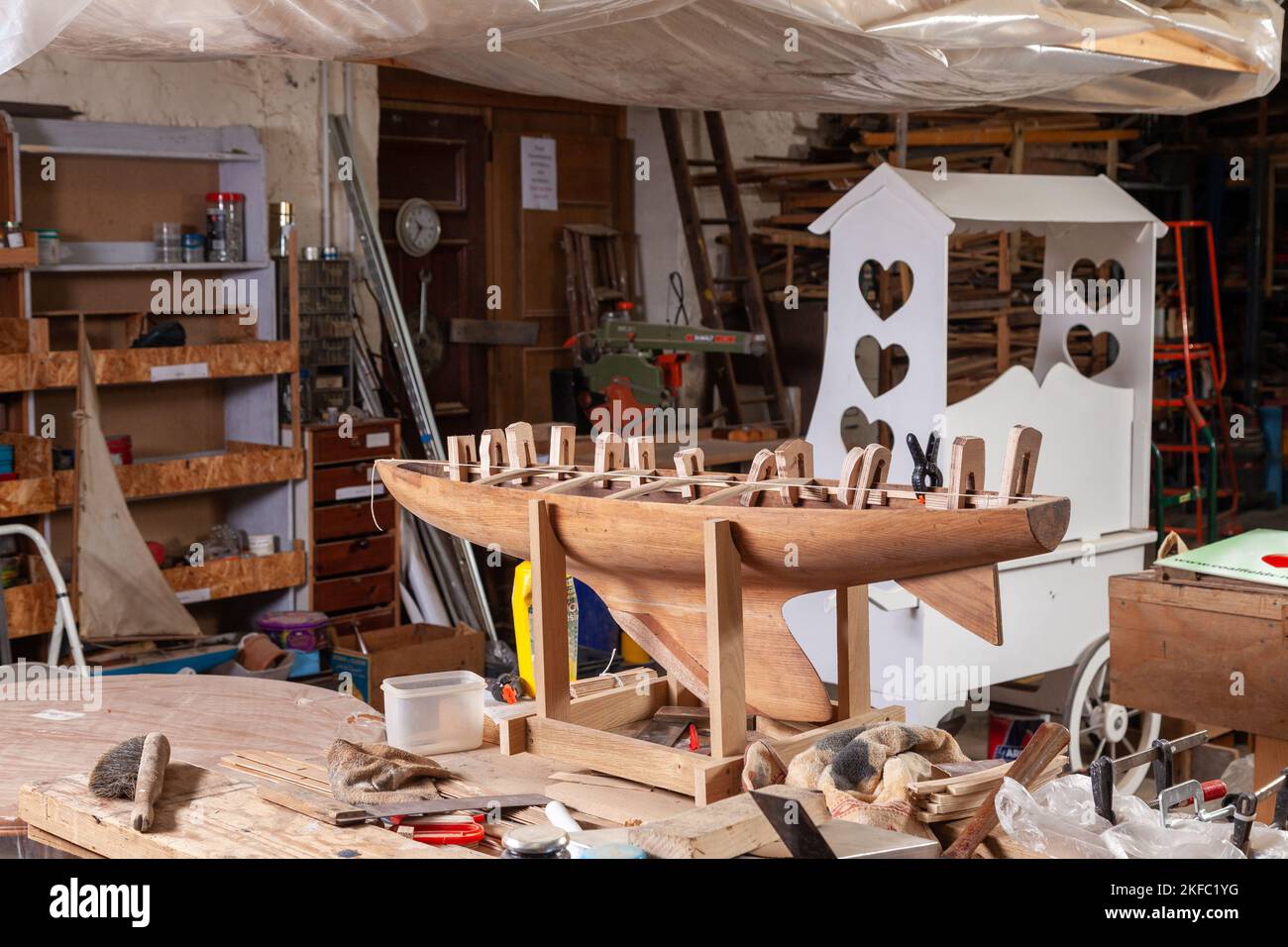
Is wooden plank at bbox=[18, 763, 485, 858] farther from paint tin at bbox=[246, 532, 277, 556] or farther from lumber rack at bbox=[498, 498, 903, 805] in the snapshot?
paint tin at bbox=[246, 532, 277, 556]

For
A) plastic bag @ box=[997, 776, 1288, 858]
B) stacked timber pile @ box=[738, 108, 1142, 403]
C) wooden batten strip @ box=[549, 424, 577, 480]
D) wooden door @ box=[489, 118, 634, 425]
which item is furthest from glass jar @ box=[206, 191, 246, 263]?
plastic bag @ box=[997, 776, 1288, 858]

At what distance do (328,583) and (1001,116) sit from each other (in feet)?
17.6

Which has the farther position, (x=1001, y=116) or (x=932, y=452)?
(x=1001, y=116)

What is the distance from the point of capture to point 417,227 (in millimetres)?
6844

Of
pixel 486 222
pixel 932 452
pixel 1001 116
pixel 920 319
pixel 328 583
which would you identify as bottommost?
pixel 328 583

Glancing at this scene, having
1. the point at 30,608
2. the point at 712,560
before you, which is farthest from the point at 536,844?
the point at 30,608

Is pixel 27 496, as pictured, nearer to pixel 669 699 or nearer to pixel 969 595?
pixel 669 699

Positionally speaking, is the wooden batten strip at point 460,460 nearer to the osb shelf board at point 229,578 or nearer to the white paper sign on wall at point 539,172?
the osb shelf board at point 229,578

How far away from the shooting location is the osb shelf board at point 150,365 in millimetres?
4484

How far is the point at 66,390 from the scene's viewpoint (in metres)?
5.07

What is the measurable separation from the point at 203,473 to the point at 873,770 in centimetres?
378

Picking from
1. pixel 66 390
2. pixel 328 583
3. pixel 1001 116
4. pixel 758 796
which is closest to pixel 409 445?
pixel 328 583

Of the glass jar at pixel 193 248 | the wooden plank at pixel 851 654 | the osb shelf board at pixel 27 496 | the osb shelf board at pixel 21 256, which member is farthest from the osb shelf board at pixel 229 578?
the wooden plank at pixel 851 654
